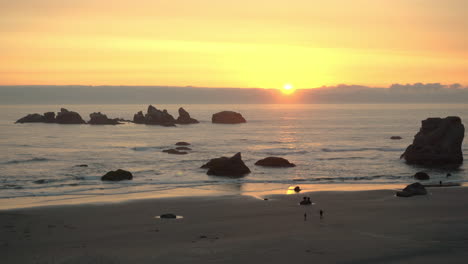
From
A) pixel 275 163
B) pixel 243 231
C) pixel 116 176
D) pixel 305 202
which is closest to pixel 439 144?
pixel 275 163

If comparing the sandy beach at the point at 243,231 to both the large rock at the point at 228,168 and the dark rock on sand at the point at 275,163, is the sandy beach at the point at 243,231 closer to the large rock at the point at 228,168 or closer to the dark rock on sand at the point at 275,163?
the large rock at the point at 228,168

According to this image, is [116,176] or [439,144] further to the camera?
[439,144]

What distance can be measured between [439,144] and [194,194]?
3527 centimetres

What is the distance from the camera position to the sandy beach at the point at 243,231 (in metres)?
22.9

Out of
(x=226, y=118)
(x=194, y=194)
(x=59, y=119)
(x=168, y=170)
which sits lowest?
(x=194, y=194)

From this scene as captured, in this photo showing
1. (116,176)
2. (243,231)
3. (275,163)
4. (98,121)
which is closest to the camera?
(243,231)

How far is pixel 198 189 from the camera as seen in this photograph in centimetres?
4378

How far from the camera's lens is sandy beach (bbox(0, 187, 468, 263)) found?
22.9 metres

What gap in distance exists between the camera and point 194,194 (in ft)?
134

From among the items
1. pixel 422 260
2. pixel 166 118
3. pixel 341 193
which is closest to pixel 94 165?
pixel 341 193

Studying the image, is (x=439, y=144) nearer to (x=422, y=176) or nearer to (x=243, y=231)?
(x=422, y=176)

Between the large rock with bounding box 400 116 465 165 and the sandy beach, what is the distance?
24.2 metres

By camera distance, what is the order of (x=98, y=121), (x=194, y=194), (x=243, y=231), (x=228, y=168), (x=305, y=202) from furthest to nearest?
(x=98, y=121), (x=228, y=168), (x=194, y=194), (x=305, y=202), (x=243, y=231)

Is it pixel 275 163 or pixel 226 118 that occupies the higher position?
pixel 226 118
